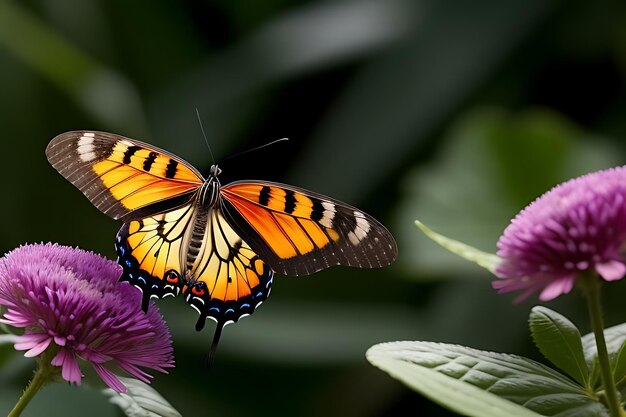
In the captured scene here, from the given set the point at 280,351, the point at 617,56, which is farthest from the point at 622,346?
the point at 617,56

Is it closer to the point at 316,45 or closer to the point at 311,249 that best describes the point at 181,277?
the point at 311,249

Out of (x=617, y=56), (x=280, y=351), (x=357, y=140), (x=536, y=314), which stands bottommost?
(x=280, y=351)

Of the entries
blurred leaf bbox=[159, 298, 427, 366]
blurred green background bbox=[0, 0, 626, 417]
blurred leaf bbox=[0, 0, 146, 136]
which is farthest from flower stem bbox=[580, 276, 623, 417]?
blurred leaf bbox=[0, 0, 146, 136]

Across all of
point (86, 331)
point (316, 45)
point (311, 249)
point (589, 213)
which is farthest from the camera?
point (316, 45)

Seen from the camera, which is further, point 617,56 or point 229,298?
point 617,56

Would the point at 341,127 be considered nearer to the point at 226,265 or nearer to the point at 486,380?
the point at 226,265

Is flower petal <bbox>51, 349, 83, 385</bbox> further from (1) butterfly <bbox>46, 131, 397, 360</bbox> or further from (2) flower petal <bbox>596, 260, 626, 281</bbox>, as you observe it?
(2) flower petal <bbox>596, 260, 626, 281</bbox>

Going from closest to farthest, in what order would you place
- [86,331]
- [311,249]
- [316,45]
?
[86,331], [311,249], [316,45]

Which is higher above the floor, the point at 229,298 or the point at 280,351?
the point at 229,298
